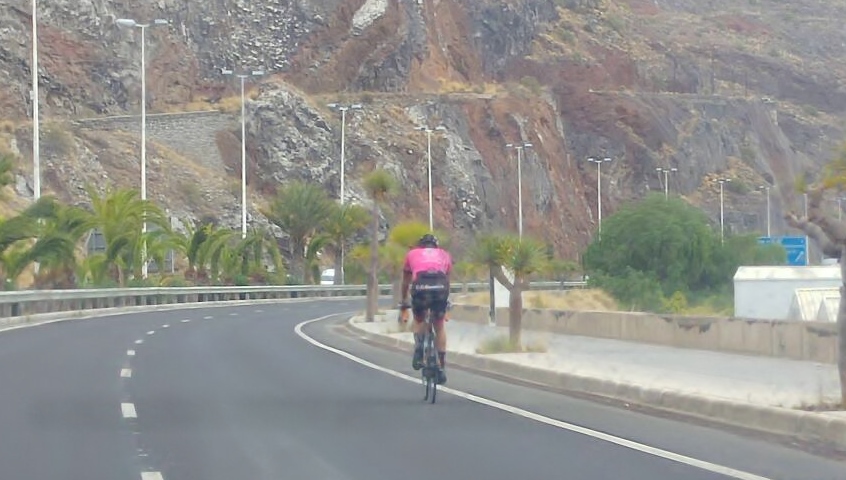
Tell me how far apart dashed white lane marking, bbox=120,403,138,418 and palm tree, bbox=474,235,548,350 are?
9.59 m

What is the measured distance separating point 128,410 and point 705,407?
21.6 feet

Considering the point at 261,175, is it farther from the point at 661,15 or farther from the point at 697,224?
the point at 661,15

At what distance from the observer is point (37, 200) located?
4497 cm

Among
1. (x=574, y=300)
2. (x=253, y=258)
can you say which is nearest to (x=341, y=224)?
(x=253, y=258)

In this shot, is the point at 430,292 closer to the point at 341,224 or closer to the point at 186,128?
the point at 341,224

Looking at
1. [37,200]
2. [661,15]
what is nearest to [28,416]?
[37,200]

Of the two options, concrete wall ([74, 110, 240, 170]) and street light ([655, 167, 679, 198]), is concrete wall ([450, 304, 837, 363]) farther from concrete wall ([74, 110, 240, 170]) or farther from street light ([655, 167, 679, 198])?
street light ([655, 167, 679, 198])

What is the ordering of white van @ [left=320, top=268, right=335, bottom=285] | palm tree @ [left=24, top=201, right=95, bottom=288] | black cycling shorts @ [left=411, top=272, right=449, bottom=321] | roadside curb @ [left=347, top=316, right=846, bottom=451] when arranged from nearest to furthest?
1. roadside curb @ [left=347, top=316, right=846, bottom=451]
2. black cycling shorts @ [left=411, top=272, right=449, bottom=321]
3. palm tree @ [left=24, top=201, right=95, bottom=288]
4. white van @ [left=320, top=268, right=335, bottom=285]

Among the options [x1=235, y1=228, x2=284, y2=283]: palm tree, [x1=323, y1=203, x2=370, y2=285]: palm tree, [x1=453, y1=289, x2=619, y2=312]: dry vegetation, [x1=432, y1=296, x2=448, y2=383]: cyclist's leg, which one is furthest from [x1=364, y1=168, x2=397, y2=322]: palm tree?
[x1=323, y1=203, x2=370, y2=285]: palm tree

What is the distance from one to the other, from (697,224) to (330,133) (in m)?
40.7

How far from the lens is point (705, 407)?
15.6 m

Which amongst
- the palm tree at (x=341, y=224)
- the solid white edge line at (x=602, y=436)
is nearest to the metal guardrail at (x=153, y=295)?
the palm tree at (x=341, y=224)

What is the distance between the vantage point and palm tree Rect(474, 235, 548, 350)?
24781 millimetres

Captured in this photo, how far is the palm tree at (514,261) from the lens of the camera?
81.3 feet
